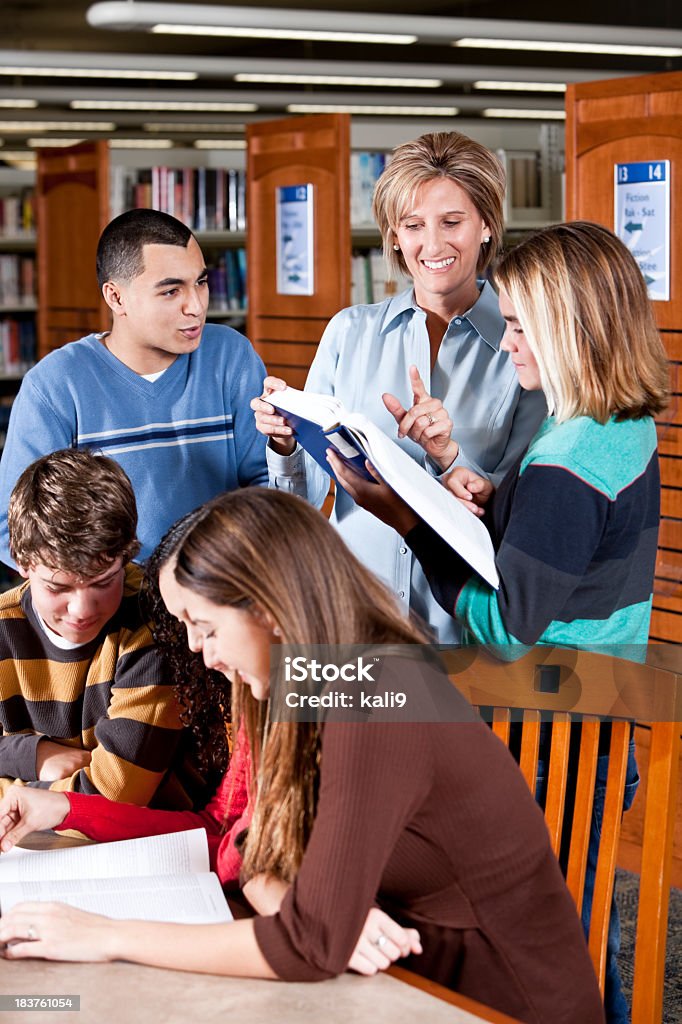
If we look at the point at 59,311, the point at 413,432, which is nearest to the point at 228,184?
the point at 59,311

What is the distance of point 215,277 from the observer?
22.4 ft

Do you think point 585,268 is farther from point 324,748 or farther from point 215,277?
point 215,277

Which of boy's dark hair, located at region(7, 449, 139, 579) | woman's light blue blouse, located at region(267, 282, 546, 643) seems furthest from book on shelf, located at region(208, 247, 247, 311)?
boy's dark hair, located at region(7, 449, 139, 579)

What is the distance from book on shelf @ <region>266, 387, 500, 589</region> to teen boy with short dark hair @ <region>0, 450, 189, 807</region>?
28 centimetres

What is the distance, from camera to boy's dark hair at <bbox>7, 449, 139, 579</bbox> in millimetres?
1644

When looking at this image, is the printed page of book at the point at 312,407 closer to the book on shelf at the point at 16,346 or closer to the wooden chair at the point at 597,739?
the wooden chair at the point at 597,739

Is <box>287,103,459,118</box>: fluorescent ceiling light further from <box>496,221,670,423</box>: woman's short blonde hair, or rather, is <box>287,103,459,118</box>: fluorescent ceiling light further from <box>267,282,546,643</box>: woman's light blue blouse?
<box>496,221,670,423</box>: woman's short blonde hair

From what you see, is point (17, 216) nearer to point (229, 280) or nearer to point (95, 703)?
point (229, 280)

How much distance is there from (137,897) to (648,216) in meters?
2.47

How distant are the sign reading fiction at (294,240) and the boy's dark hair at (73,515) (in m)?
3.16

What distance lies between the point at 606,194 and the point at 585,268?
1903 millimetres

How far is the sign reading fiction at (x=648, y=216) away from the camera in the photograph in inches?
124

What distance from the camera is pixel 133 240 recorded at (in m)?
2.17

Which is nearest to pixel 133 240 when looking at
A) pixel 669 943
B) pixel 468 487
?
pixel 468 487
